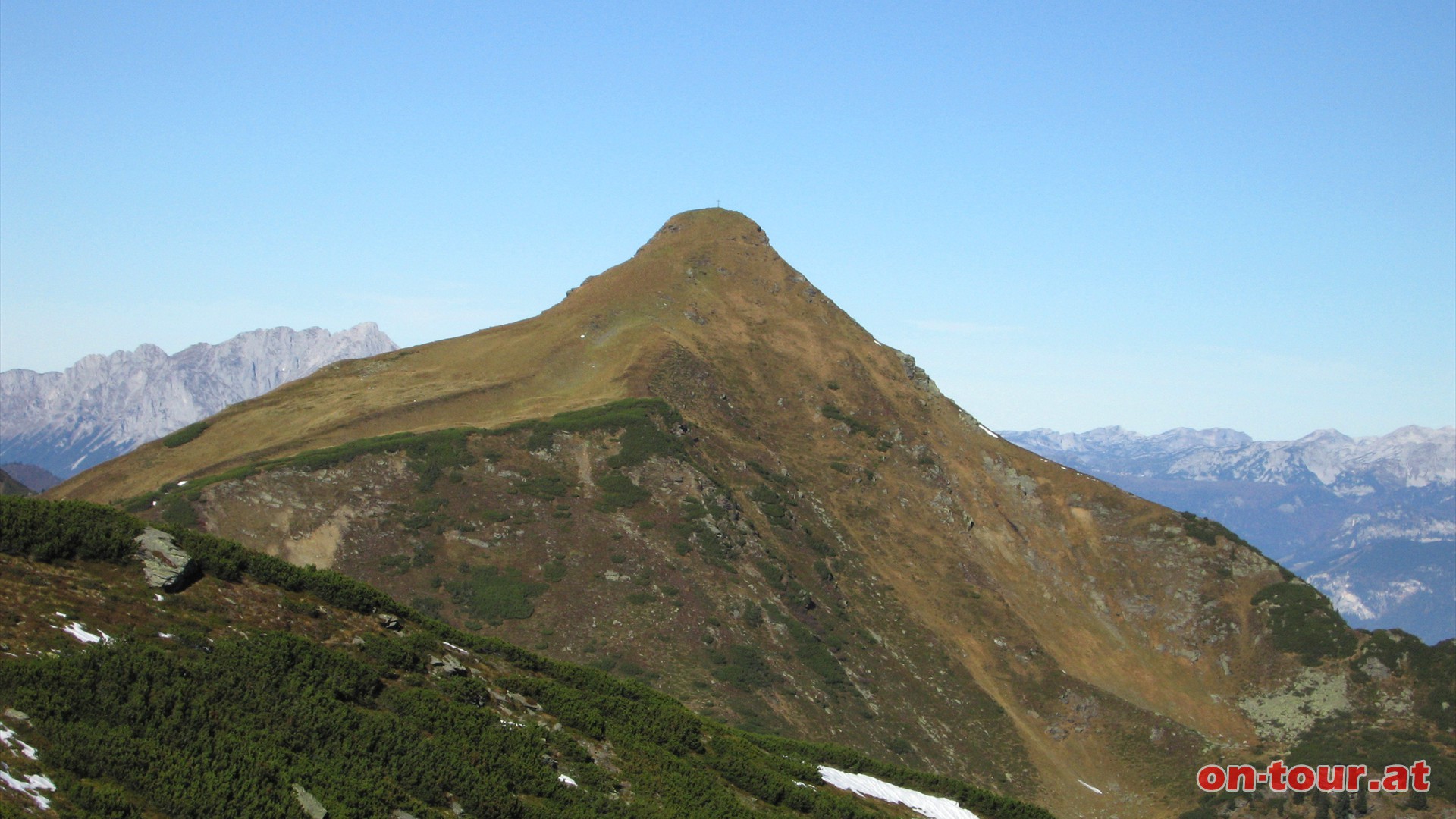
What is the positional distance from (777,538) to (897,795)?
50721 mm

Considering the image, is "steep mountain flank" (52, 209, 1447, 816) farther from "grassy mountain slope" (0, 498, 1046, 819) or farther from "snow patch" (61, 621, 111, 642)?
"snow patch" (61, 621, 111, 642)

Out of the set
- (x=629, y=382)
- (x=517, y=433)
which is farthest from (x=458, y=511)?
(x=629, y=382)

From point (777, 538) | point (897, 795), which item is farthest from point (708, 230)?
point (897, 795)

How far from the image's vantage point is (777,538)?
98250 millimetres

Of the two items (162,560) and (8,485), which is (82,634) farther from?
(8,485)

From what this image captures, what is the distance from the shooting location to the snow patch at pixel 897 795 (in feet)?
151

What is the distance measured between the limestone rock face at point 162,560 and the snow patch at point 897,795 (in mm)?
26798

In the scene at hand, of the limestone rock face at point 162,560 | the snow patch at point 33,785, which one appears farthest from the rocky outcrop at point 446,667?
the snow patch at point 33,785

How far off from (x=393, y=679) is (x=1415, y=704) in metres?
102

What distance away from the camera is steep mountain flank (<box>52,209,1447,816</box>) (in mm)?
78562

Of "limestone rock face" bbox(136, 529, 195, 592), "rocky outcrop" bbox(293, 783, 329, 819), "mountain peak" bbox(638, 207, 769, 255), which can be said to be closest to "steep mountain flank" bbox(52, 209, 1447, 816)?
"mountain peak" bbox(638, 207, 769, 255)

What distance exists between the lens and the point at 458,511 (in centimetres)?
8450

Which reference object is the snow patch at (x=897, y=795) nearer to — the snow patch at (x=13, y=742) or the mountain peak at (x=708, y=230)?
the snow patch at (x=13, y=742)

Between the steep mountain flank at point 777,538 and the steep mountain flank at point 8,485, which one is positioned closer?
the steep mountain flank at point 777,538
